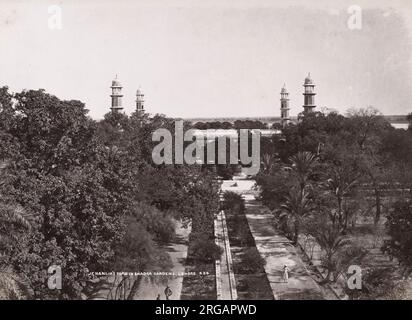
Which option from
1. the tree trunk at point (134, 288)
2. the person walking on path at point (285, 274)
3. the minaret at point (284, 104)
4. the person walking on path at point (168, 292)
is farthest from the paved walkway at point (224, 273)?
the minaret at point (284, 104)

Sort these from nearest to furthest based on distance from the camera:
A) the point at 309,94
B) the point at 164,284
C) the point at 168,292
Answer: the point at 168,292 < the point at 164,284 < the point at 309,94

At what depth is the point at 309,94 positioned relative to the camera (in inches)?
2172

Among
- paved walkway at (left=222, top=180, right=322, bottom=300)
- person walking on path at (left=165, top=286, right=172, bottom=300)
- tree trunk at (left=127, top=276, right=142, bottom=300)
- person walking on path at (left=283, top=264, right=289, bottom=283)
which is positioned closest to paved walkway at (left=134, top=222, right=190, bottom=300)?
tree trunk at (left=127, top=276, right=142, bottom=300)

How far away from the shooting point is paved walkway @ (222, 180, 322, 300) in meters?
18.1

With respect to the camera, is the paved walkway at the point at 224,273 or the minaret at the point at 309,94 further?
the minaret at the point at 309,94

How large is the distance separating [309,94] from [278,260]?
36.1 meters

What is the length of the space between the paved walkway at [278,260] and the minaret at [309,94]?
24.7 metres

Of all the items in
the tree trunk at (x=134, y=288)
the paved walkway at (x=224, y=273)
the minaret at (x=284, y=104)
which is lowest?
the paved walkway at (x=224, y=273)

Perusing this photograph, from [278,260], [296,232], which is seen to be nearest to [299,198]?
[296,232]

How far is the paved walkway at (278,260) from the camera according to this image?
18.1m

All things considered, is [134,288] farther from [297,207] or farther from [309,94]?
[309,94]

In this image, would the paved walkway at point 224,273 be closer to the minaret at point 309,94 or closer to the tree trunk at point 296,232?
the tree trunk at point 296,232

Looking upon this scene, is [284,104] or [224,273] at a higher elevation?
[284,104]

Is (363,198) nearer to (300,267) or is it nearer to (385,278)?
(300,267)
